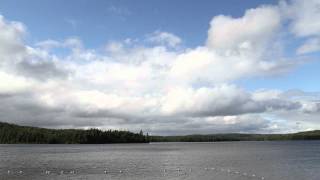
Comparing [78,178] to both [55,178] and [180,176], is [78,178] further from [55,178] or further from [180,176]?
[180,176]

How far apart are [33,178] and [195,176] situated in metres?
24.5

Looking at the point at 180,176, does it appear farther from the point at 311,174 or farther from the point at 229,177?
the point at 311,174

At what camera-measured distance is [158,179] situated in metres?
66.6

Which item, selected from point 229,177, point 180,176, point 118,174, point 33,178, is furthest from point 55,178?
point 229,177

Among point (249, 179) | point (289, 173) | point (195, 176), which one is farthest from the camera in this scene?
point (289, 173)

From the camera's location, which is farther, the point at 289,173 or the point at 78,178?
the point at 289,173

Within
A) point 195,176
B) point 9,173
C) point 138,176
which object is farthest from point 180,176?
point 9,173

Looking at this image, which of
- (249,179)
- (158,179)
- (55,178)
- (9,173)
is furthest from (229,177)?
(9,173)

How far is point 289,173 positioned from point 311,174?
3.64m

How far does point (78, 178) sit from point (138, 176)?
9609 millimetres

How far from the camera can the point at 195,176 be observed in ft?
232

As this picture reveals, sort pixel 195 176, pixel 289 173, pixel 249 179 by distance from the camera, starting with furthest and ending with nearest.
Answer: pixel 289 173, pixel 195 176, pixel 249 179

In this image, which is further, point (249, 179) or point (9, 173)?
point (9, 173)

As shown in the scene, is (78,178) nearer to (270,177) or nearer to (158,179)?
(158,179)
